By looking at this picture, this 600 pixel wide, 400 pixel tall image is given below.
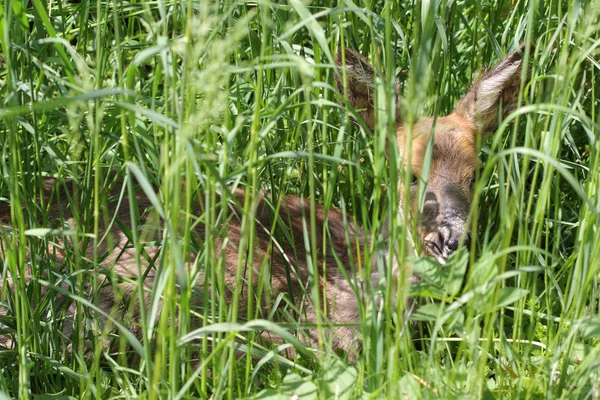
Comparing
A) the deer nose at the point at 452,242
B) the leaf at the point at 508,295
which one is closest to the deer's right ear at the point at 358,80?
the deer nose at the point at 452,242

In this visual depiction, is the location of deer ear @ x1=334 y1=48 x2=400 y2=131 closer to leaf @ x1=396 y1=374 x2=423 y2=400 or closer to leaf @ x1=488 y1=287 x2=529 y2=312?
leaf @ x1=488 y1=287 x2=529 y2=312

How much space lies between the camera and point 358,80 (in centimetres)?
346

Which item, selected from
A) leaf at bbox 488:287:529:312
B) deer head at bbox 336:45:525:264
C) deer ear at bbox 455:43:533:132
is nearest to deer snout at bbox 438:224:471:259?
deer head at bbox 336:45:525:264

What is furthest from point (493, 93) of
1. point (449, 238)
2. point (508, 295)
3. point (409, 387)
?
point (409, 387)

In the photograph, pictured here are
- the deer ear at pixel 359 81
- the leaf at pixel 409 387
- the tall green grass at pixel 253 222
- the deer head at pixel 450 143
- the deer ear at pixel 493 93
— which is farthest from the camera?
the deer ear at pixel 493 93

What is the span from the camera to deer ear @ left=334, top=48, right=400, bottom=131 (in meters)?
3.28

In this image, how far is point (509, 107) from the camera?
403 cm

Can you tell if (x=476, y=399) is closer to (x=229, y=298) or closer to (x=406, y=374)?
(x=406, y=374)

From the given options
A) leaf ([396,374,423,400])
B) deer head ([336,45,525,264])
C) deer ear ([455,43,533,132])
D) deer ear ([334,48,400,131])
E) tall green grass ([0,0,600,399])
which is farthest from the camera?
deer ear ([455,43,533,132])

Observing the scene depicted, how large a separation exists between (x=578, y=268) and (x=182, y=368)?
43.0 inches

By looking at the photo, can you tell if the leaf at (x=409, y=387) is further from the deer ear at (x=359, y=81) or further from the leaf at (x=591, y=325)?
the deer ear at (x=359, y=81)

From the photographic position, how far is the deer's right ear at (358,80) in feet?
10.8

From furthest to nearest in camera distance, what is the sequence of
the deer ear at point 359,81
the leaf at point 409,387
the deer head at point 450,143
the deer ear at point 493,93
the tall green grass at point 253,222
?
the deer ear at point 493,93 → the deer head at point 450,143 → the deer ear at point 359,81 → the leaf at point 409,387 → the tall green grass at point 253,222

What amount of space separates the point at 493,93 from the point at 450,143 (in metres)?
0.28
